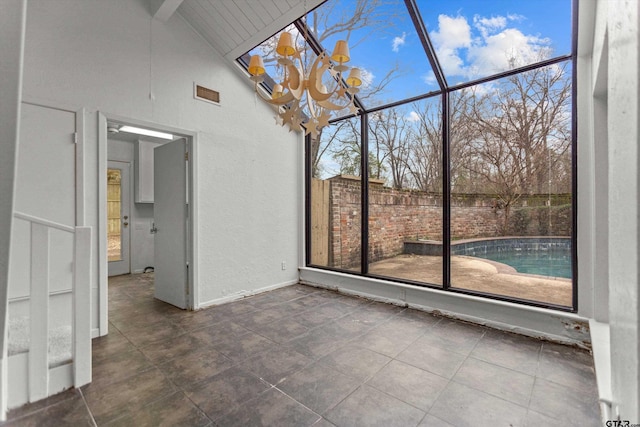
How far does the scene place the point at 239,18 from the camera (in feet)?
11.0

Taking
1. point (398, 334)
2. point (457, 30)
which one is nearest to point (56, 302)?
point (398, 334)

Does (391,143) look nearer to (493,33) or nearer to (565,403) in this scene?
(493,33)

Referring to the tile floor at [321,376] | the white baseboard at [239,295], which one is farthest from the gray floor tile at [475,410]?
the white baseboard at [239,295]

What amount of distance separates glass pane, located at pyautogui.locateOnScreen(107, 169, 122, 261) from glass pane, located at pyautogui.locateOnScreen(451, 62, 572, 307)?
19.2 feet

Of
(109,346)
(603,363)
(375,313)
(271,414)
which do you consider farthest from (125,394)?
(603,363)

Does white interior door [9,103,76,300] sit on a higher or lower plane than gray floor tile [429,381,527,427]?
higher

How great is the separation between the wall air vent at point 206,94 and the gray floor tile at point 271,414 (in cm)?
332

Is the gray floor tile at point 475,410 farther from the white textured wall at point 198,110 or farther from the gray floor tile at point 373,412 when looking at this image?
the white textured wall at point 198,110

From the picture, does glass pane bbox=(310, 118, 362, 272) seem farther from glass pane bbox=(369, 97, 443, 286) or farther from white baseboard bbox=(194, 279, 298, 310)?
white baseboard bbox=(194, 279, 298, 310)

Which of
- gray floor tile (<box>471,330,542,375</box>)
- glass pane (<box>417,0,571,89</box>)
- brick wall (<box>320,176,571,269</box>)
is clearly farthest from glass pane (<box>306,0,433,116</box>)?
gray floor tile (<box>471,330,542,375</box>)

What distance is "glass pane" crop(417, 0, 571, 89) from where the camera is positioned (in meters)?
2.63

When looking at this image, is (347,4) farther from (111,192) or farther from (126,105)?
(111,192)

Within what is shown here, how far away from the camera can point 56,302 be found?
Result: 2.64m

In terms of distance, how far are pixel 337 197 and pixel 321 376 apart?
113 inches
